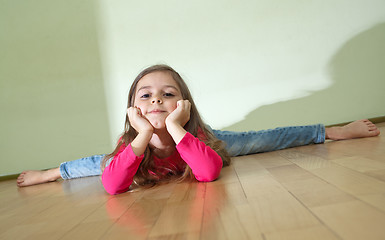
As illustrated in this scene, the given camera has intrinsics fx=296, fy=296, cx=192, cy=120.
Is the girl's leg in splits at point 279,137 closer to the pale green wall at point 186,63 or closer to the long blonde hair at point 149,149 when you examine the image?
the long blonde hair at point 149,149

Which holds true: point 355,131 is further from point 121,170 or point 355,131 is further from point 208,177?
point 121,170

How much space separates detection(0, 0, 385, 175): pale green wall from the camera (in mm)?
2232

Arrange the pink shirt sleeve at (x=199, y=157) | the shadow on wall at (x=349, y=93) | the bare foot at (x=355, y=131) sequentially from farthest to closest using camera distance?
the shadow on wall at (x=349, y=93) < the bare foot at (x=355, y=131) < the pink shirt sleeve at (x=199, y=157)

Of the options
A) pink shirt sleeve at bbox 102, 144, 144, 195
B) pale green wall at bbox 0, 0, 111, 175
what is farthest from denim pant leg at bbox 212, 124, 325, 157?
pale green wall at bbox 0, 0, 111, 175

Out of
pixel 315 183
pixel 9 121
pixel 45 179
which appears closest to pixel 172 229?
pixel 315 183

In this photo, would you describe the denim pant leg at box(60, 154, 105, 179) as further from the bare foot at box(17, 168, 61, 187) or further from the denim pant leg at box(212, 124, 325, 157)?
the denim pant leg at box(212, 124, 325, 157)

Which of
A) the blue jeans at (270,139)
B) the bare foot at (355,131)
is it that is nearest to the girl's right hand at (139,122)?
the blue jeans at (270,139)

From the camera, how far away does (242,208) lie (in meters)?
0.60

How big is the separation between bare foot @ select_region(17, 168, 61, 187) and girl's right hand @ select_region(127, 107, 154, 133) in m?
0.86

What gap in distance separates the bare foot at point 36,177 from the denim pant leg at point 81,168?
49 mm

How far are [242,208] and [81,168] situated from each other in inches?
50.6

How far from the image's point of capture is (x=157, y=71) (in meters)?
1.26

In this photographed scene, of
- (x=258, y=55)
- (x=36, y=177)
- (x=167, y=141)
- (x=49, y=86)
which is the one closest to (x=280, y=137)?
(x=167, y=141)

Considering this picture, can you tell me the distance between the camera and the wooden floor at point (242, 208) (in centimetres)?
46
